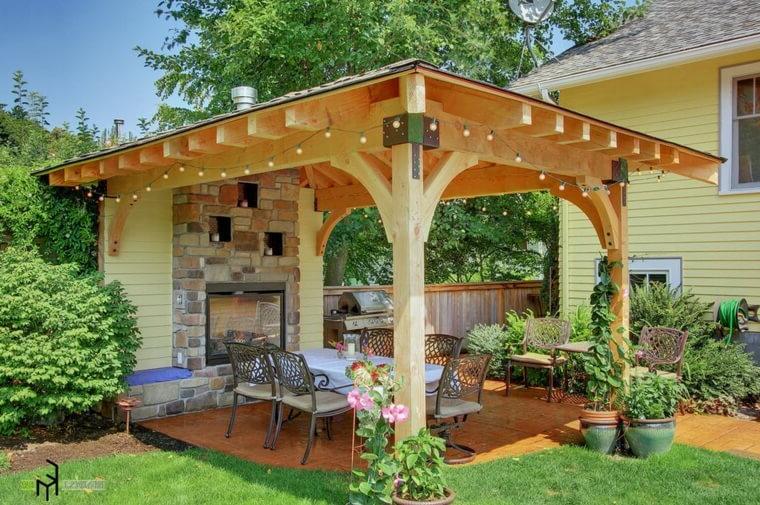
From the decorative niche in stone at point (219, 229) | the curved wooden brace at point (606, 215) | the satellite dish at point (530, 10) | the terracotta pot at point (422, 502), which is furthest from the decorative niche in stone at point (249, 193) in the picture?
the satellite dish at point (530, 10)

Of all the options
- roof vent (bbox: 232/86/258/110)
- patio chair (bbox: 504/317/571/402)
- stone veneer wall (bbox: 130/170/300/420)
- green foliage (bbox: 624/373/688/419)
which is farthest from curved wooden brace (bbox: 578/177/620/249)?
stone veneer wall (bbox: 130/170/300/420)

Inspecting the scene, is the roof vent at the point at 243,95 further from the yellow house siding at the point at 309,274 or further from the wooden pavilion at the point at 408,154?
the yellow house siding at the point at 309,274

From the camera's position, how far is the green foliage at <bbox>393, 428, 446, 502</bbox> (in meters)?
3.56

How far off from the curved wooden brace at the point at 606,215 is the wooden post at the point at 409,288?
2.54 meters

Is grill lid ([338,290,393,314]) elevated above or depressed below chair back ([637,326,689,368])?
above

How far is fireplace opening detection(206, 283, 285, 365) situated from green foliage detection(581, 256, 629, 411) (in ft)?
12.1

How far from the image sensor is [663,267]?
26.9 ft

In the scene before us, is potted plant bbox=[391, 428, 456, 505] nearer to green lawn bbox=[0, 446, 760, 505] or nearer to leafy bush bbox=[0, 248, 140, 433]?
green lawn bbox=[0, 446, 760, 505]

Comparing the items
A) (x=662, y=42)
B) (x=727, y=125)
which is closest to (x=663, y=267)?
(x=727, y=125)

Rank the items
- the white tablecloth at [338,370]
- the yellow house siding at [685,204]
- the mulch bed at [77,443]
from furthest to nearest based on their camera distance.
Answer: the yellow house siding at [685,204]
the white tablecloth at [338,370]
the mulch bed at [77,443]

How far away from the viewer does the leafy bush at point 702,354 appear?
22.2ft

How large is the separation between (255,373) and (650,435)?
3.28m

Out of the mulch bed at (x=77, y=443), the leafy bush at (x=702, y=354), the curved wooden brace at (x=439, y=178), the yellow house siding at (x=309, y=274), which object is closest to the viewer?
the curved wooden brace at (x=439, y=178)

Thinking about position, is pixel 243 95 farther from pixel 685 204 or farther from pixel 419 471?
pixel 685 204
